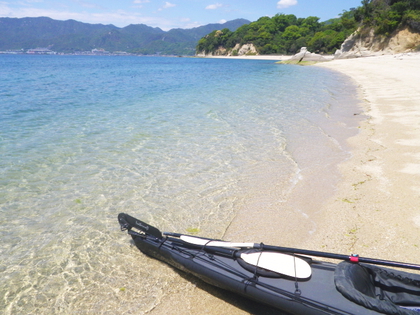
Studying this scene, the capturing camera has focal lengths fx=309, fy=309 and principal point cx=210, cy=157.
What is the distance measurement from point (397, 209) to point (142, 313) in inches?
187

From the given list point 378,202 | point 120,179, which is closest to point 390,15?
point 378,202

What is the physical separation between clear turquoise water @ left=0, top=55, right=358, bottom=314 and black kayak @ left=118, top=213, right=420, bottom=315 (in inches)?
31.4

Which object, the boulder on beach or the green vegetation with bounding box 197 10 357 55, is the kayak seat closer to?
the boulder on beach

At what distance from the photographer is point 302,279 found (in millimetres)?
3412

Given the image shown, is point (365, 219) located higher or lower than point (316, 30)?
lower

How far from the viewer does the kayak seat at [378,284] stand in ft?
10.5

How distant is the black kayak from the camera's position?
9.97 feet

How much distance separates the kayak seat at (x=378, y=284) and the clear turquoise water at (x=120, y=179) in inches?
85.4

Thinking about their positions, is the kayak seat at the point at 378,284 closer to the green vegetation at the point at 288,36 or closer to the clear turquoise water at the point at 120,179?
the clear turquoise water at the point at 120,179

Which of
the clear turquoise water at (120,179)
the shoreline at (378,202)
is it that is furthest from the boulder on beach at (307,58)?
the shoreline at (378,202)

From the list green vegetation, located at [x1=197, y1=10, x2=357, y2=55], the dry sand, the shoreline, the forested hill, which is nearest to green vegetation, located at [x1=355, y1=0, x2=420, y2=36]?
the forested hill

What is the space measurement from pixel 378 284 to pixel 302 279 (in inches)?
34.5

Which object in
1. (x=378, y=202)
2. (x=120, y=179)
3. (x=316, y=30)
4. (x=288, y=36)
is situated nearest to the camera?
(x=378, y=202)

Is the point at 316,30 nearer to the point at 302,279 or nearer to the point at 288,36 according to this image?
the point at 288,36
